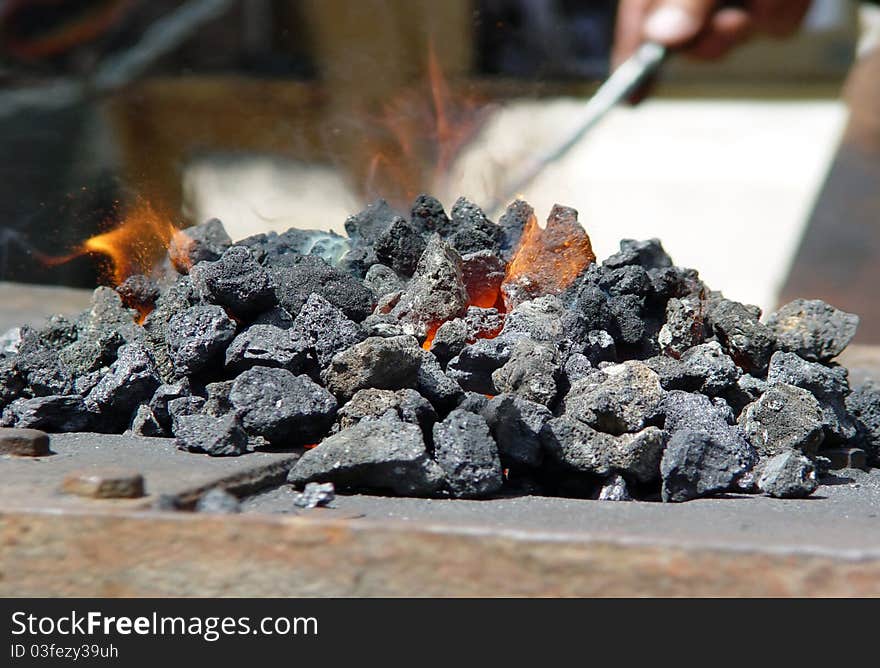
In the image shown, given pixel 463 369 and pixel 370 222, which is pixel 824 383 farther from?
pixel 370 222

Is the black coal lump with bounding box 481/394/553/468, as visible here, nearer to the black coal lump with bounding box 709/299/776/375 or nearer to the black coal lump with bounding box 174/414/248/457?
the black coal lump with bounding box 174/414/248/457

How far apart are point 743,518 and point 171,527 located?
2.51 ft

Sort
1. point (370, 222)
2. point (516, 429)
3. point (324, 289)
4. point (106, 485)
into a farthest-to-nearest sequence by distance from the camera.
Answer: point (370, 222)
point (324, 289)
point (516, 429)
point (106, 485)

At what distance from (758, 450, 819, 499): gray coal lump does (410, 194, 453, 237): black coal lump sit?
949 mm

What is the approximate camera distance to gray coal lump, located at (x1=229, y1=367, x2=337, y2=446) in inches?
71.5

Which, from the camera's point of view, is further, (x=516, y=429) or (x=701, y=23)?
(x=701, y=23)

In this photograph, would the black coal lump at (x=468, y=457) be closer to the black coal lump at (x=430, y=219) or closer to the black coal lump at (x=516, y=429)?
the black coal lump at (x=516, y=429)

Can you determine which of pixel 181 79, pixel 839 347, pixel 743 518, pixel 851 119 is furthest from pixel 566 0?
pixel 743 518

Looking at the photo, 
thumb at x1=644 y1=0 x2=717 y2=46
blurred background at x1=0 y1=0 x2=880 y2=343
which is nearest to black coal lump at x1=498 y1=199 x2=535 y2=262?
blurred background at x1=0 y1=0 x2=880 y2=343

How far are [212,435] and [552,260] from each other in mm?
886

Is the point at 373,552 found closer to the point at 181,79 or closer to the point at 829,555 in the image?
the point at 829,555

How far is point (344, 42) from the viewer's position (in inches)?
240

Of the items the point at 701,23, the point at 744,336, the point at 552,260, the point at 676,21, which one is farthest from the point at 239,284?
the point at 701,23

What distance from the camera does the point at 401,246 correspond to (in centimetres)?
235
